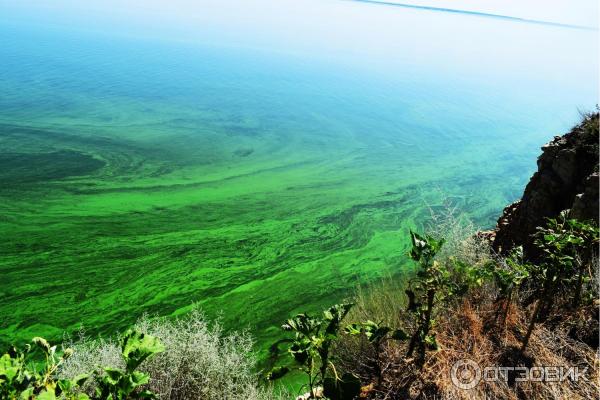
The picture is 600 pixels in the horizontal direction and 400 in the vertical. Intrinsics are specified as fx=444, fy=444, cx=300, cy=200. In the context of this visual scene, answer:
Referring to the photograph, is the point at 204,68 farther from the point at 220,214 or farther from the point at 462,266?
the point at 462,266

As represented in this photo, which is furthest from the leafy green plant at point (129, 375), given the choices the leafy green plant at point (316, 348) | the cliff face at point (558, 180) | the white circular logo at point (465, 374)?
the cliff face at point (558, 180)

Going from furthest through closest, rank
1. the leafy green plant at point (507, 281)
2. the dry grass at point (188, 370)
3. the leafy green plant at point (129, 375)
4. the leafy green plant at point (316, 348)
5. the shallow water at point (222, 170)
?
1. the shallow water at point (222, 170)
2. the dry grass at point (188, 370)
3. the leafy green plant at point (507, 281)
4. the leafy green plant at point (316, 348)
5. the leafy green plant at point (129, 375)

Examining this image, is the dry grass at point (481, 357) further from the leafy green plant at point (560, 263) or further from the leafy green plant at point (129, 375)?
the leafy green plant at point (129, 375)

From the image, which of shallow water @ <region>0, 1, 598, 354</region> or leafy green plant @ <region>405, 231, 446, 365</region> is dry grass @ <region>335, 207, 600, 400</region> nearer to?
leafy green plant @ <region>405, 231, 446, 365</region>

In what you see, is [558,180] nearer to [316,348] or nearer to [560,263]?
[560,263]

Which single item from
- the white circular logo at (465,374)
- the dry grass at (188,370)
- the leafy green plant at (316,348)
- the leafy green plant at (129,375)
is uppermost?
the leafy green plant at (129,375)

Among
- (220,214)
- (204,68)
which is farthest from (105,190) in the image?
(204,68)

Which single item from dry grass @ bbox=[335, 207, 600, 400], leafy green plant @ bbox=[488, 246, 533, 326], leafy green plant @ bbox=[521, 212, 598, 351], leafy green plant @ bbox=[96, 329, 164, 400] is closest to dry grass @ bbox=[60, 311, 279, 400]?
dry grass @ bbox=[335, 207, 600, 400]
